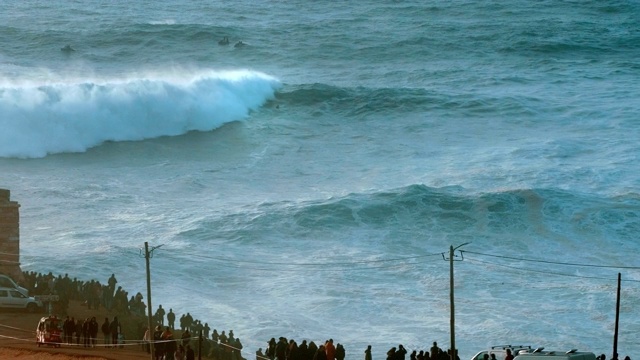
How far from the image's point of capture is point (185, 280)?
119 feet

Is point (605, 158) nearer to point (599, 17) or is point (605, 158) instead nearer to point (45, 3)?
point (599, 17)

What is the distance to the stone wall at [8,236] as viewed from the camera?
97.6 ft

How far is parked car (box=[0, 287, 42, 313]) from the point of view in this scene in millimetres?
28828

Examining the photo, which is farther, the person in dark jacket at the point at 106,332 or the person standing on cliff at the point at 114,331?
the person in dark jacket at the point at 106,332

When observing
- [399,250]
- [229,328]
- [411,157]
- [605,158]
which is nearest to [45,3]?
[411,157]

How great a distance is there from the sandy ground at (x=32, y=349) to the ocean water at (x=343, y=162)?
199 inches

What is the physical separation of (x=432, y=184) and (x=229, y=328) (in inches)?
606

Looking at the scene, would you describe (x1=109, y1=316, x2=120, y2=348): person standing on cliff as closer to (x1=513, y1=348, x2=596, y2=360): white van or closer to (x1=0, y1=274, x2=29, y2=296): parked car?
(x1=0, y1=274, x2=29, y2=296): parked car

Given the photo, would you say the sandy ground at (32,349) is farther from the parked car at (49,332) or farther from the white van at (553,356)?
the white van at (553,356)

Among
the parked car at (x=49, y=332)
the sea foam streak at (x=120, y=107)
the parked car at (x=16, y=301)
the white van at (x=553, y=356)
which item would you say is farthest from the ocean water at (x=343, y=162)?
the white van at (x=553, y=356)

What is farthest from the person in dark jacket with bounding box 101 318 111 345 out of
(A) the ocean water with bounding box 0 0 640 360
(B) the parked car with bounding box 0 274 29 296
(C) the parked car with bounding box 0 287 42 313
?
(A) the ocean water with bounding box 0 0 640 360

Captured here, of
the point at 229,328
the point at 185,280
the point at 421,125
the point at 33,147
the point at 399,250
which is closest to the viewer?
the point at 229,328

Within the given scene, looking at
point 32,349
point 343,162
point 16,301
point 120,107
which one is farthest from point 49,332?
point 120,107

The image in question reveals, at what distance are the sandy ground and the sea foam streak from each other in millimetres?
23999
